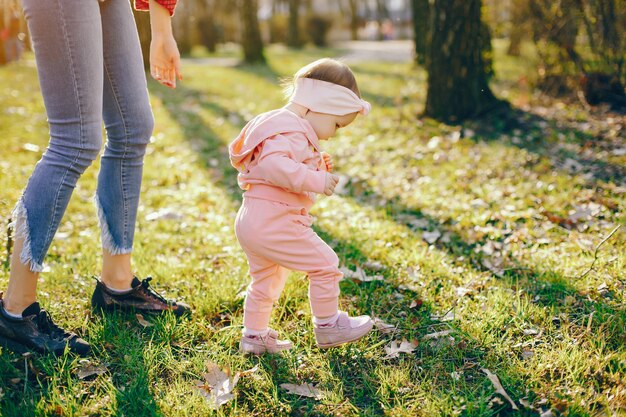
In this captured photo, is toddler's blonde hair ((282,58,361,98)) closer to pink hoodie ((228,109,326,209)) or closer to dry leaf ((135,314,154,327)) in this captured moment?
pink hoodie ((228,109,326,209))

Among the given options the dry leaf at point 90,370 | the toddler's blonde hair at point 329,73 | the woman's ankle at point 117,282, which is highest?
the toddler's blonde hair at point 329,73

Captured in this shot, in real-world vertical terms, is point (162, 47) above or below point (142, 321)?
above

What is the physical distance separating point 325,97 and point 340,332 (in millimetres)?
942

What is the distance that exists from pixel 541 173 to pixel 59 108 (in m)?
3.81

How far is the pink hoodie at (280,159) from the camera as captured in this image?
2.14 m

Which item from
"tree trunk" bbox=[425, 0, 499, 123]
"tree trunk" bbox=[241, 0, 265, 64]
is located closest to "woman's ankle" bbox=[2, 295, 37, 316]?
"tree trunk" bbox=[425, 0, 499, 123]

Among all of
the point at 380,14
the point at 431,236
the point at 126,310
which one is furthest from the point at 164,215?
the point at 380,14

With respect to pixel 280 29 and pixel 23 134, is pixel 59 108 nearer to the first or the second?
pixel 23 134

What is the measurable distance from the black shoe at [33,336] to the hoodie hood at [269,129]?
99 centimetres

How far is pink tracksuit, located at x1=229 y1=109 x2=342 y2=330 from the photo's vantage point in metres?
2.16

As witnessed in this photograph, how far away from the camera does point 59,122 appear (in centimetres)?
219

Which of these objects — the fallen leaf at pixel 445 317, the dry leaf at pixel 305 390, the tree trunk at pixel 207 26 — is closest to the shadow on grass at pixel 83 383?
the dry leaf at pixel 305 390

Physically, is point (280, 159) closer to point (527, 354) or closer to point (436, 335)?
point (436, 335)

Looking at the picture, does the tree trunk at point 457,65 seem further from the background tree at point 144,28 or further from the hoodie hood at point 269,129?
the background tree at point 144,28
